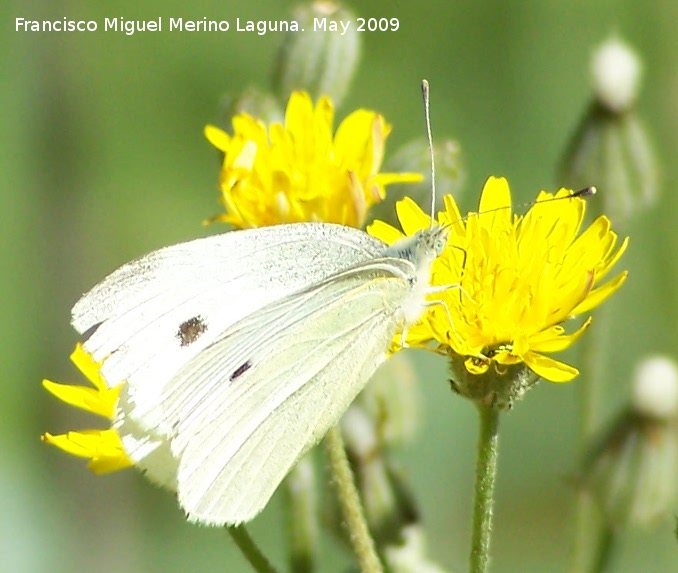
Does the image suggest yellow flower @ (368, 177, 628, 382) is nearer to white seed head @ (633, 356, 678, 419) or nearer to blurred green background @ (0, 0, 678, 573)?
white seed head @ (633, 356, 678, 419)

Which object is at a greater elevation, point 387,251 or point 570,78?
point 570,78

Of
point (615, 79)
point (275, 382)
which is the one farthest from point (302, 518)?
point (615, 79)

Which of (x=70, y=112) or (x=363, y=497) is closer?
(x=363, y=497)

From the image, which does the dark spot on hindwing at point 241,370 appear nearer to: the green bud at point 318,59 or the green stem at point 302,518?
the green stem at point 302,518

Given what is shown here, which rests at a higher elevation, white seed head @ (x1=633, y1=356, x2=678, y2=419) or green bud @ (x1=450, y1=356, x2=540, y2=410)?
green bud @ (x1=450, y1=356, x2=540, y2=410)

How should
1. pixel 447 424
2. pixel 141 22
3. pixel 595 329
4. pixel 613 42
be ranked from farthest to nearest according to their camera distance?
pixel 141 22, pixel 447 424, pixel 613 42, pixel 595 329

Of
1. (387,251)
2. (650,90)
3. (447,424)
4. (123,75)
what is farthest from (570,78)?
(387,251)

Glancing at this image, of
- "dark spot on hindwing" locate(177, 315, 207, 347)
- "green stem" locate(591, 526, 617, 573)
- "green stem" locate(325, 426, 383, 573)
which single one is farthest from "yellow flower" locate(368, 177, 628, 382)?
"green stem" locate(591, 526, 617, 573)

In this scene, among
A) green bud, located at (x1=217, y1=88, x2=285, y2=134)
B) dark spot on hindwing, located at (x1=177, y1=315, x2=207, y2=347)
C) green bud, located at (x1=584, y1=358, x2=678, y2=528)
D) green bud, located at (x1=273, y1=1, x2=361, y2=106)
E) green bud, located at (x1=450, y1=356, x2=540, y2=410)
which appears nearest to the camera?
green bud, located at (x1=450, y1=356, x2=540, y2=410)

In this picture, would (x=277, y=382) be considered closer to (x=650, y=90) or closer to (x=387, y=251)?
(x=387, y=251)
